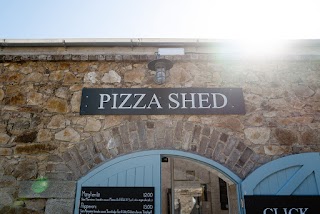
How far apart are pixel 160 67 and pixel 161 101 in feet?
1.60

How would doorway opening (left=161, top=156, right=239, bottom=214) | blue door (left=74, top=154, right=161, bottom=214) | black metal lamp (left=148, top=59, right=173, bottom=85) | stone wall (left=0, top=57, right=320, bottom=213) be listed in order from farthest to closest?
doorway opening (left=161, top=156, right=239, bottom=214) < black metal lamp (left=148, top=59, right=173, bottom=85) < stone wall (left=0, top=57, right=320, bottom=213) < blue door (left=74, top=154, right=161, bottom=214)

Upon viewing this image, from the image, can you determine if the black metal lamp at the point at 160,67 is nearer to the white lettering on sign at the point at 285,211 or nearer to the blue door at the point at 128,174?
the blue door at the point at 128,174

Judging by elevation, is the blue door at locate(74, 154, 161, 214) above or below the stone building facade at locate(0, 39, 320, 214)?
below

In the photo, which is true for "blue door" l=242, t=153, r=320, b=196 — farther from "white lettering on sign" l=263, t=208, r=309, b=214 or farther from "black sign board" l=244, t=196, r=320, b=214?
"white lettering on sign" l=263, t=208, r=309, b=214

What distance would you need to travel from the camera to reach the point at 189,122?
365cm

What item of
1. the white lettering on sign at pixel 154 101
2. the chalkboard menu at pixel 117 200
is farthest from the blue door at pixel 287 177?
the white lettering on sign at pixel 154 101

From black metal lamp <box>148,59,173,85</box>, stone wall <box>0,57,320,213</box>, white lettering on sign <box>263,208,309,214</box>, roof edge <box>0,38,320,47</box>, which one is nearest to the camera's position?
white lettering on sign <box>263,208,309,214</box>

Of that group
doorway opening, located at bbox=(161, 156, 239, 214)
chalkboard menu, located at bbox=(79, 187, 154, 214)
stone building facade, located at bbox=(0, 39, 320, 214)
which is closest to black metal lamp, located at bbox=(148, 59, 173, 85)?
stone building facade, located at bbox=(0, 39, 320, 214)

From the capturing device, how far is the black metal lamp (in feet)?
12.1

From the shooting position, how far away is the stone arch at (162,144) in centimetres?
345

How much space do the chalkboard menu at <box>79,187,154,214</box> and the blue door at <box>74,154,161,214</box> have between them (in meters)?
0.05

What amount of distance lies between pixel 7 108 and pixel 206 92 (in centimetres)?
289

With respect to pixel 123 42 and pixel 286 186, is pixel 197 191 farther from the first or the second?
pixel 123 42

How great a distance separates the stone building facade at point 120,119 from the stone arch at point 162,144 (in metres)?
0.01
